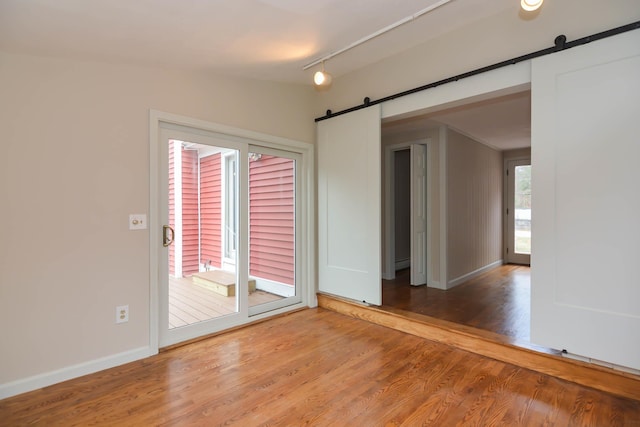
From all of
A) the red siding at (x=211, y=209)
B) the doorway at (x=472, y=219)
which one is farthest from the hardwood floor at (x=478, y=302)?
the red siding at (x=211, y=209)

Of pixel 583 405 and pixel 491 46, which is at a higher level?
pixel 491 46

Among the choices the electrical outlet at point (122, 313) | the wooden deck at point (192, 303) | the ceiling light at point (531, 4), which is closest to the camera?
the ceiling light at point (531, 4)

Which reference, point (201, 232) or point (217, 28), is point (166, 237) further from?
point (217, 28)

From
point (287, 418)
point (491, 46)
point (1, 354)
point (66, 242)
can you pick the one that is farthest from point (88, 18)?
point (491, 46)

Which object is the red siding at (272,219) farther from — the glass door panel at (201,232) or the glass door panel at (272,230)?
the glass door panel at (201,232)

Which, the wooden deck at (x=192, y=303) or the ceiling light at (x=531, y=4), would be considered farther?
the wooden deck at (x=192, y=303)

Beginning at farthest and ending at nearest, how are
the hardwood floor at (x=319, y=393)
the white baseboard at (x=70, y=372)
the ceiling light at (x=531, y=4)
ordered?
the white baseboard at (x=70, y=372)
the hardwood floor at (x=319, y=393)
the ceiling light at (x=531, y=4)

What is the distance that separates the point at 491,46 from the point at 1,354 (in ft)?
14.1

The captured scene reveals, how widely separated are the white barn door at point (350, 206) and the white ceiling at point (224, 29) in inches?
31.4

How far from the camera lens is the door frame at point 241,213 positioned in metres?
2.75

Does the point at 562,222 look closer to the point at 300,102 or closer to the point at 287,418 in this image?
the point at 287,418

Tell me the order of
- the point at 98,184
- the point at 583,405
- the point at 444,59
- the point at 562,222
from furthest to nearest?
the point at 444,59
the point at 98,184
the point at 562,222
the point at 583,405

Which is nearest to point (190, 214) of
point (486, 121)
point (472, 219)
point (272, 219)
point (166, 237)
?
point (166, 237)

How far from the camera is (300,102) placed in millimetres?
3971
